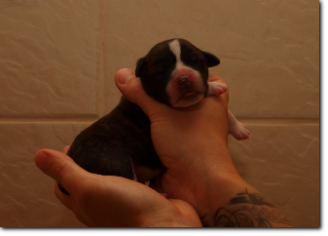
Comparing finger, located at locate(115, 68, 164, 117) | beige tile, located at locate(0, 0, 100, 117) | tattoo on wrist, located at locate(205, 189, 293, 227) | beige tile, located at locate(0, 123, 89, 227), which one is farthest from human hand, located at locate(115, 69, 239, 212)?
beige tile, located at locate(0, 123, 89, 227)

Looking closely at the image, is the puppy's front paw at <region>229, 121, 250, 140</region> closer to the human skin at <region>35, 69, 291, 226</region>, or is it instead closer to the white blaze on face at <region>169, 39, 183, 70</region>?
the human skin at <region>35, 69, 291, 226</region>

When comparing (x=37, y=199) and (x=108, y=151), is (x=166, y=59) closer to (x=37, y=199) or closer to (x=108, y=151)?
(x=108, y=151)

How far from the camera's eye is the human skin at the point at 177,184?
0.97 metres

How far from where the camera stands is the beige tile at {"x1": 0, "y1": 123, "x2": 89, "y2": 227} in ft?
5.48

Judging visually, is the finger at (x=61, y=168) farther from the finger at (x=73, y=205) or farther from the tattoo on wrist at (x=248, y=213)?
the tattoo on wrist at (x=248, y=213)

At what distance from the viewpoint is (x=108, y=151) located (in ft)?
4.02

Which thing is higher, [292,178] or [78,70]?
[78,70]

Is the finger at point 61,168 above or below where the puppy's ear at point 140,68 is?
below

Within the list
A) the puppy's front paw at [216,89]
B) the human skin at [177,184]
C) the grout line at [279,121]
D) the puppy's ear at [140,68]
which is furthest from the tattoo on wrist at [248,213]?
the puppy's ear at [140,68]

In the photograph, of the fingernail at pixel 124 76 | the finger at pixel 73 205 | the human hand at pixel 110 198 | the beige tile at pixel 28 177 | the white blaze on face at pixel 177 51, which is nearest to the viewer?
the human hand at pixel 110 198

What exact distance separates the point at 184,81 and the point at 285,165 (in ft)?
3.21

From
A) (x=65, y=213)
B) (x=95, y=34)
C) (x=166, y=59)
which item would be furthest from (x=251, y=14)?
(x=65, y=213)

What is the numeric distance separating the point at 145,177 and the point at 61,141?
63 centimetres
